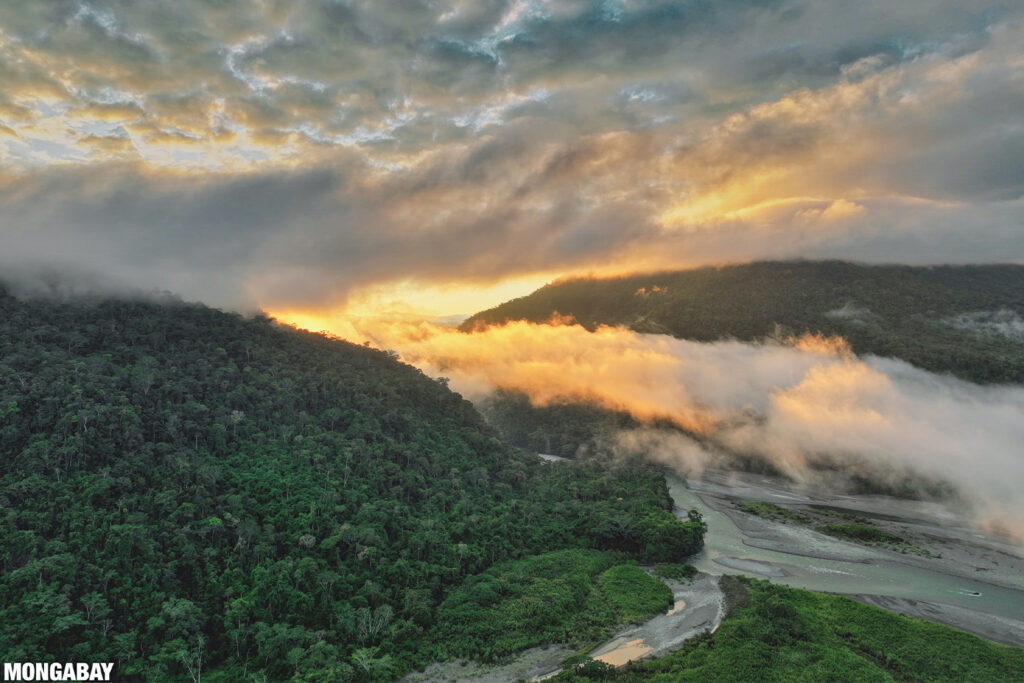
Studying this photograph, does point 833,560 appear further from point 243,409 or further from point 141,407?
point 141,407

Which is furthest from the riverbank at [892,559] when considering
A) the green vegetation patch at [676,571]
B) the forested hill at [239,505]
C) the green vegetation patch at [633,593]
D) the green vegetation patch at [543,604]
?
the green vegetation patch at [543,604]

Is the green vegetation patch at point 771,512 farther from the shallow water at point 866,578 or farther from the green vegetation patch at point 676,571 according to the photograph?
the green vegetation patch at point 676,571

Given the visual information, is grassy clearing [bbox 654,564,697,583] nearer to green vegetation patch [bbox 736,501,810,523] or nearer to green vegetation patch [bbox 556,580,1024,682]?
green vegetation patch [bbox 556,580,1024,682]

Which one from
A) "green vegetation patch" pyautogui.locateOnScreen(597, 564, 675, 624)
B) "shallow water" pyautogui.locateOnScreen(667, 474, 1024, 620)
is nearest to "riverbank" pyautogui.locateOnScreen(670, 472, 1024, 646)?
"shallow water" pyautogui.locateOnScreen(667, 474, 1024, 620)

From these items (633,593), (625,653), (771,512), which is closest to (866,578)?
(771,512)

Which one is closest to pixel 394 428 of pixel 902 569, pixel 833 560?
pixel 833 560

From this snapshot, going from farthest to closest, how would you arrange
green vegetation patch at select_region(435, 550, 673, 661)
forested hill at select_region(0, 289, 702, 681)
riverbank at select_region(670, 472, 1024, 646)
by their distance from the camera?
riverbank at select_region(670, 472, 1024, 646), green vegetation patch at select_region(435, 550, 673, 661), forested hill at select_region(0, 289, 702, 681)

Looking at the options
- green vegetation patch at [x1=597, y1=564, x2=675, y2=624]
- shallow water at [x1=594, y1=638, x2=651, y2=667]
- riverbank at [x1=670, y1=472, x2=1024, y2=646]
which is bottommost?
→ riverbank at [x1=670, y1=472, x2=1024, y2=646]
